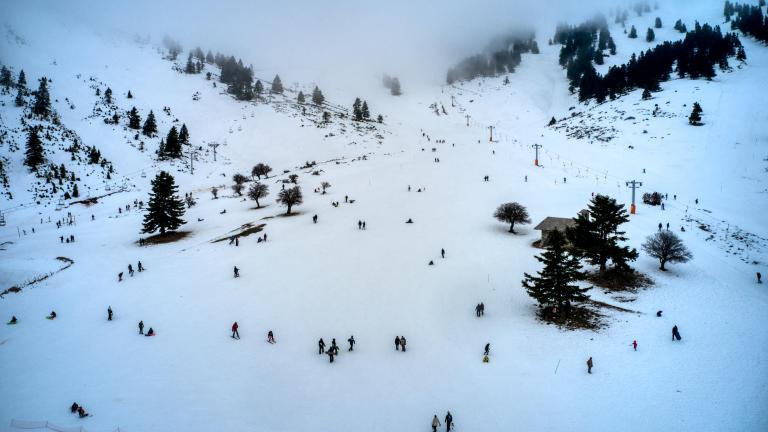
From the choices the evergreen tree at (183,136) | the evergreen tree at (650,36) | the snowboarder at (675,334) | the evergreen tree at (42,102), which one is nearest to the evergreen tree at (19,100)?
the evergreen tree at (42,102)

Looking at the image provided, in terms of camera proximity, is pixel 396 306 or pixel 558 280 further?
pixel 396 306

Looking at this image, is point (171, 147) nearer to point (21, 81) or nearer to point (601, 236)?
point (21, 81)

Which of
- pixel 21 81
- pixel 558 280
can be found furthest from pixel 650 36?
pixel 21 81

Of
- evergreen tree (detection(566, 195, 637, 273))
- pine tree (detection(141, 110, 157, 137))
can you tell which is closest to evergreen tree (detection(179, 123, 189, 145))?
pine tree (detection(141, 110, 157, 137))

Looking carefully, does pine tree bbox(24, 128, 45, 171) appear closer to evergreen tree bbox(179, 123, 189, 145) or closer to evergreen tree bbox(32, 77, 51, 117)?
evergreen tree bbox(32, 77, 51, 117)

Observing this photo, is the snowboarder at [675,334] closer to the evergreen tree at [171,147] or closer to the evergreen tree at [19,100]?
the evergreen tree at [171,147]

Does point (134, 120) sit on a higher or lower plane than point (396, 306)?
higher

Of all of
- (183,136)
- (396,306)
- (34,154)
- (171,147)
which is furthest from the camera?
(183,136)
